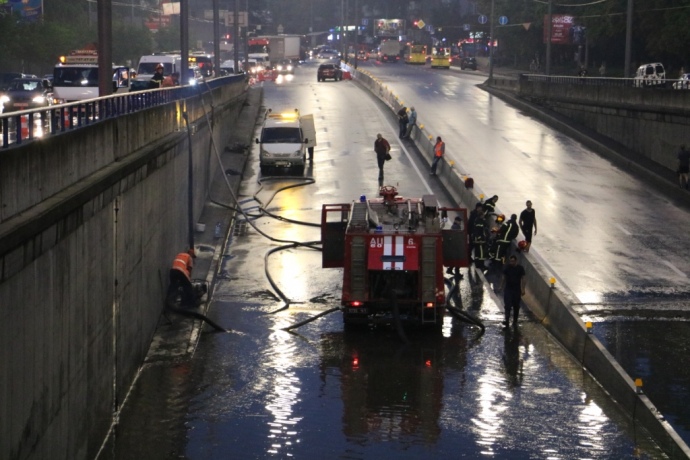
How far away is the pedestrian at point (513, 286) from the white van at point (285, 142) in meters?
22.2

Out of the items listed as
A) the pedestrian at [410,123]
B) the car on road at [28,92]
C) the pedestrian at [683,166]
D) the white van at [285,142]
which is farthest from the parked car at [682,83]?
the car on road at [28,92]

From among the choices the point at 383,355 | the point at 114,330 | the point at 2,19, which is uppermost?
the point at 2,19

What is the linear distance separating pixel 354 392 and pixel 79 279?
6.43 meters

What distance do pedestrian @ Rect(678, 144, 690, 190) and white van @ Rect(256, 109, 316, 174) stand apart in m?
14.5

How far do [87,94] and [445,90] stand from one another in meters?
43.3

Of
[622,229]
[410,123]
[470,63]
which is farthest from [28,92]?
[470,63]

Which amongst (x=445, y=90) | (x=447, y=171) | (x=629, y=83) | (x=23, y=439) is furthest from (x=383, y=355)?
(x=445, y=90)

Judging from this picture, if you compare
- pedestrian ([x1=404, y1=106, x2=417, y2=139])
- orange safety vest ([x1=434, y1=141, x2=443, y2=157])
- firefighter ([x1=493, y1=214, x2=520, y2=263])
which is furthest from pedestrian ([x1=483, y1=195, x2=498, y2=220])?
pedestrian ([x1=404, y1=106, x2=417, y2=139])

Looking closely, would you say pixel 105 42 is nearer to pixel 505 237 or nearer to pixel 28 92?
pixel 505 237

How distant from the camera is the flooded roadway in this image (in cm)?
1738

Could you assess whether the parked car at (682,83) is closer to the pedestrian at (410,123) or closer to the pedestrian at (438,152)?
the pedestrian at (438,152)

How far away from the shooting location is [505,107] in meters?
71.2

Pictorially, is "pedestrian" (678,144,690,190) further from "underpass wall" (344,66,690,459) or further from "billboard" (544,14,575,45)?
"billboard" (544,14,575,45)

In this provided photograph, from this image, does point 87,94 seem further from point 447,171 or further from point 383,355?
point 383,355
